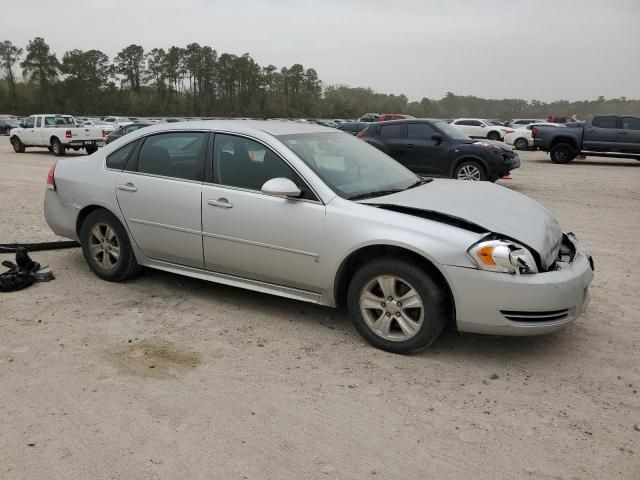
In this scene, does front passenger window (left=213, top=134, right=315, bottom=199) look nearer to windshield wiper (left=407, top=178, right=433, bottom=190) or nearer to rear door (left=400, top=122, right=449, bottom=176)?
windshield wiper (left=407, top=178, right=433, bottom=190)

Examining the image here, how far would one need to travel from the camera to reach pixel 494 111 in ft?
441

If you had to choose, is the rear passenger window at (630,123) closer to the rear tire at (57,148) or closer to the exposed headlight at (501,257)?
the exposed headlight at (501,257)

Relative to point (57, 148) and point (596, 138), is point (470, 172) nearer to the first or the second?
point (596, 138)

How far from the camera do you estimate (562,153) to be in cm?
2138

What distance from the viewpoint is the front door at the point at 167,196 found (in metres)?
4.78

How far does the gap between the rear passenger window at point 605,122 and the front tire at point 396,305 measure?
63.9 ft

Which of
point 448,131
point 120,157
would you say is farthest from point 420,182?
point 448,131

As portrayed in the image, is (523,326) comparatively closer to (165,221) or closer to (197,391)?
(197,391)

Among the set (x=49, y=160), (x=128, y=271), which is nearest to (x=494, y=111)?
(x=49, y=160)

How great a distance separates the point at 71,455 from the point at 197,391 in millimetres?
814

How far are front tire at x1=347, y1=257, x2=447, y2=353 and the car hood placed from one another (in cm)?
46

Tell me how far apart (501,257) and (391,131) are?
10.3 meters

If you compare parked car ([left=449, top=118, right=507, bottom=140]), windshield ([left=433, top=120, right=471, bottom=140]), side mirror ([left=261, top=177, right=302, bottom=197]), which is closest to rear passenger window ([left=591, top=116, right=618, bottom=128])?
windshield ([left=433, top=120, right=471, bottom=140])

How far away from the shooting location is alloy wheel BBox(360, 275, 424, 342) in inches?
151
